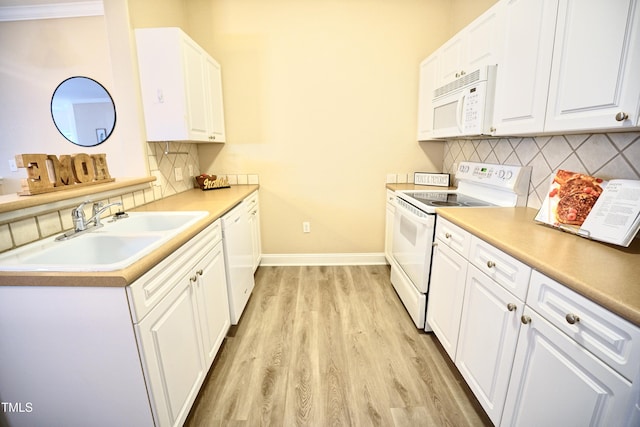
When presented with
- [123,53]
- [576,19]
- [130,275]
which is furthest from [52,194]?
[576,19]

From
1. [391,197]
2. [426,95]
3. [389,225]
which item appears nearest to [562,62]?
[426,95]

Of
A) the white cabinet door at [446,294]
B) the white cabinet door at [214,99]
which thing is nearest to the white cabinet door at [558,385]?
the white cabinet door at [446,294]

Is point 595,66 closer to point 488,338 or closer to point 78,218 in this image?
point 488,338

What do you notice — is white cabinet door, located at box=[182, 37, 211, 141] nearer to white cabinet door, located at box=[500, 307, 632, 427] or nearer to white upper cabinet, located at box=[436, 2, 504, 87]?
white upper cabinet, located at box=[436, 2, 504, 87]

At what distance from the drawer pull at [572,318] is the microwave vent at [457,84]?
1483 millimetres

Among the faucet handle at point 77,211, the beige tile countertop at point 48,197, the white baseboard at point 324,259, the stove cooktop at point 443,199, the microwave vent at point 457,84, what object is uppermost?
the microwave vent at point 457,84

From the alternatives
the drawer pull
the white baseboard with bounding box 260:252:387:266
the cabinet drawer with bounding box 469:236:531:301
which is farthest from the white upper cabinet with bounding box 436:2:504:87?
the white baseboard with bounding box 260:252:387:266

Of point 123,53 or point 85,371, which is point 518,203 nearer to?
point 85,371

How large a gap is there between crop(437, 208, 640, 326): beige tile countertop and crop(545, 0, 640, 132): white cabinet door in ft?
1.50

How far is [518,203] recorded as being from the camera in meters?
1.77

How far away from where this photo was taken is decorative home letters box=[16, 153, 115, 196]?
119 cm

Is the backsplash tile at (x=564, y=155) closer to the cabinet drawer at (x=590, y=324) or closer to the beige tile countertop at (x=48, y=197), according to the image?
the cabinet drawer at (x=590, y=324)

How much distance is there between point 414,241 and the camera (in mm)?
2039

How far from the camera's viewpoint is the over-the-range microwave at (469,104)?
1682 millimetres
